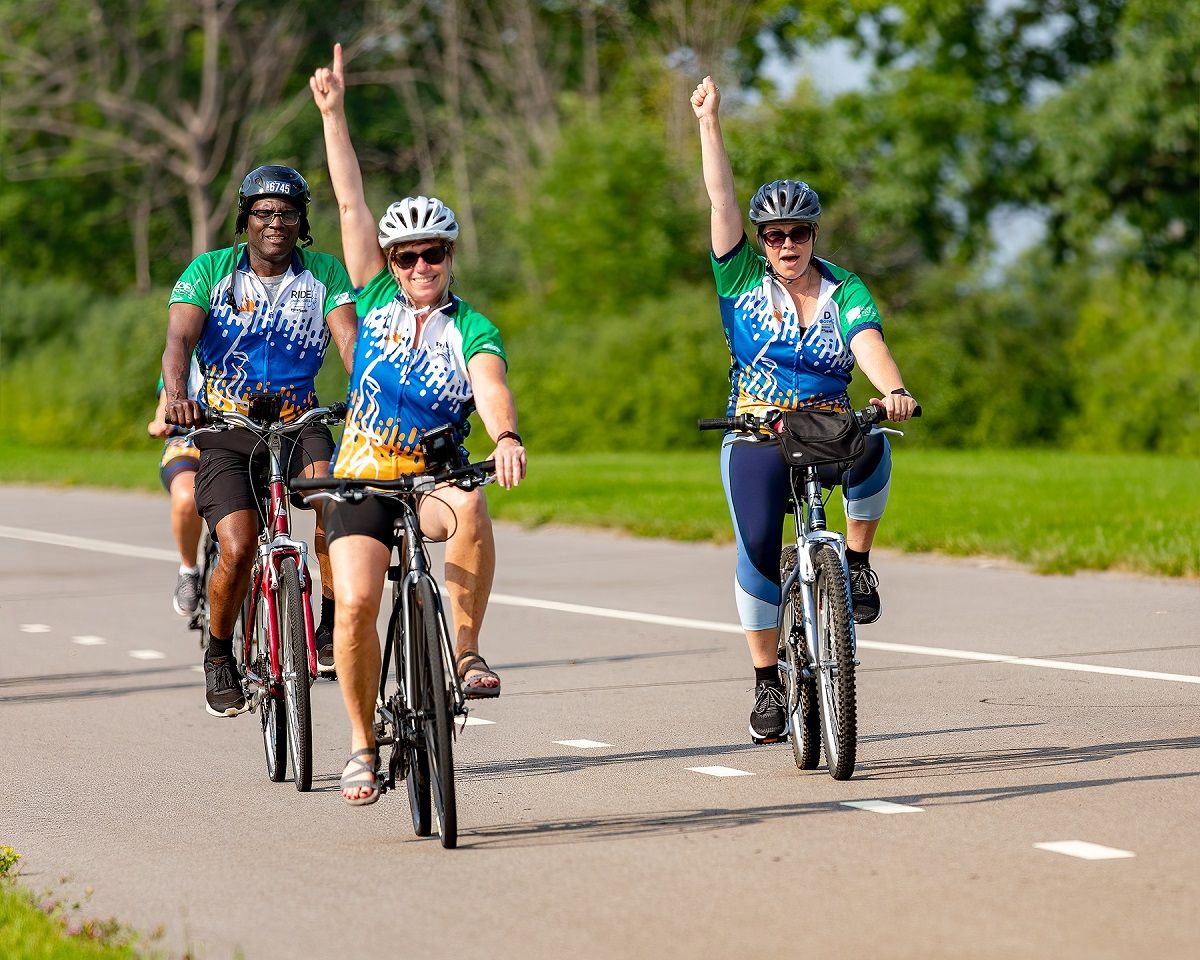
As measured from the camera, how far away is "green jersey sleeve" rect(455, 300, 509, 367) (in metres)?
6.51

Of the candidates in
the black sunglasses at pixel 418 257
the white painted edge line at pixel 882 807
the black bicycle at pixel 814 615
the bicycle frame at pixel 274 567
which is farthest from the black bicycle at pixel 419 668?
the white painted edge line at pixel 882 807

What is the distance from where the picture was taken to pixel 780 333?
24.7ft

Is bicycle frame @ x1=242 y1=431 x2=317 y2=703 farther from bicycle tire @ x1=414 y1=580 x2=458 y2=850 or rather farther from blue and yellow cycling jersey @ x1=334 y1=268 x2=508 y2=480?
bicycle tire @ x1=414 y1=580 x2=458 y2=850

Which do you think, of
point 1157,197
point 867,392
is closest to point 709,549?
point 867,392

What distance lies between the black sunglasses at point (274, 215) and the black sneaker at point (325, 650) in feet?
5.16

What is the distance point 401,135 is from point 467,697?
51.5m

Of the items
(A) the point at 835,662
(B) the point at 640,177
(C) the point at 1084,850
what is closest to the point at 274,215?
(A) the point at 835,662

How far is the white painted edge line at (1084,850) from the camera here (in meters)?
5.82

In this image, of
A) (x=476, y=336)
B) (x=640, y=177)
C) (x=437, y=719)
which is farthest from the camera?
(x=640, y=177)

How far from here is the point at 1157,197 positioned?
33781mm

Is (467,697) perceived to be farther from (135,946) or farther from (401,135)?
(401,135)

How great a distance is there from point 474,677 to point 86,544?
12775 mm

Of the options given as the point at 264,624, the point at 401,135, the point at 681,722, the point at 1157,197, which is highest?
the point at 401,135

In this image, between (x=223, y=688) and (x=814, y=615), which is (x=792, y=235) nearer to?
(x=814, y=615)
